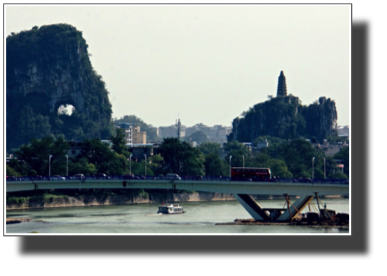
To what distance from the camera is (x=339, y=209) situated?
300 ft

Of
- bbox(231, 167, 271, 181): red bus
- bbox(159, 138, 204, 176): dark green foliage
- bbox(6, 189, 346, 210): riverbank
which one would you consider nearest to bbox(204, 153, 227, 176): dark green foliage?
bbox(159, 138, 204, 176): dark green foliage

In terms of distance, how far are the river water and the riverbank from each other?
2.85 meters

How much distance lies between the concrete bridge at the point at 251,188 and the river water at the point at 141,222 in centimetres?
295

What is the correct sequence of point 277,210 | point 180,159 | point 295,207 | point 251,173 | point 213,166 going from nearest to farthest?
1. point 295,207
2. point 277,210
3. point 251,173
4. point 180,159
5. point 213,166

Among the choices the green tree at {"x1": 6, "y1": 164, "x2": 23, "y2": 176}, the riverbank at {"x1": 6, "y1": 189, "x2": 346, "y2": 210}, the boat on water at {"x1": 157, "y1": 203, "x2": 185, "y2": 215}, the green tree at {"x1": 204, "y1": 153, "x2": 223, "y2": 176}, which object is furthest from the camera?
the green tree at {"x1": 204, "y1": 153, "x2": 223, "y2": 176}

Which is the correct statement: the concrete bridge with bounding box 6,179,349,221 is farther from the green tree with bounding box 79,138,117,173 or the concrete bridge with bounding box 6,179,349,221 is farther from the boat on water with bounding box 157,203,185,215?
the green tree with bounding box 79,138,117,173

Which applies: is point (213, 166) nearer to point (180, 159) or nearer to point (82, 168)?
point (180, 159)

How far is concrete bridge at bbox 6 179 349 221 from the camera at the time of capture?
7450cm

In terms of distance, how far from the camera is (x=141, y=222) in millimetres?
77812

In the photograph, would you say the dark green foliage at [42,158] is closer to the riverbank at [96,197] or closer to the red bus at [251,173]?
the riverbank at [96,197]

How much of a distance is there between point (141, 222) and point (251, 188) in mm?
11581

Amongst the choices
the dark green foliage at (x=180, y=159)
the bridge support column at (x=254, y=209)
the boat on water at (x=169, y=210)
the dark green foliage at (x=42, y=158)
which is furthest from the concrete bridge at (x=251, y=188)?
the dark green foliage at (x=180, y=159)

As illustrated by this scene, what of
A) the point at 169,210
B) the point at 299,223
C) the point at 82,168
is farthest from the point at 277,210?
the point at 82,168
